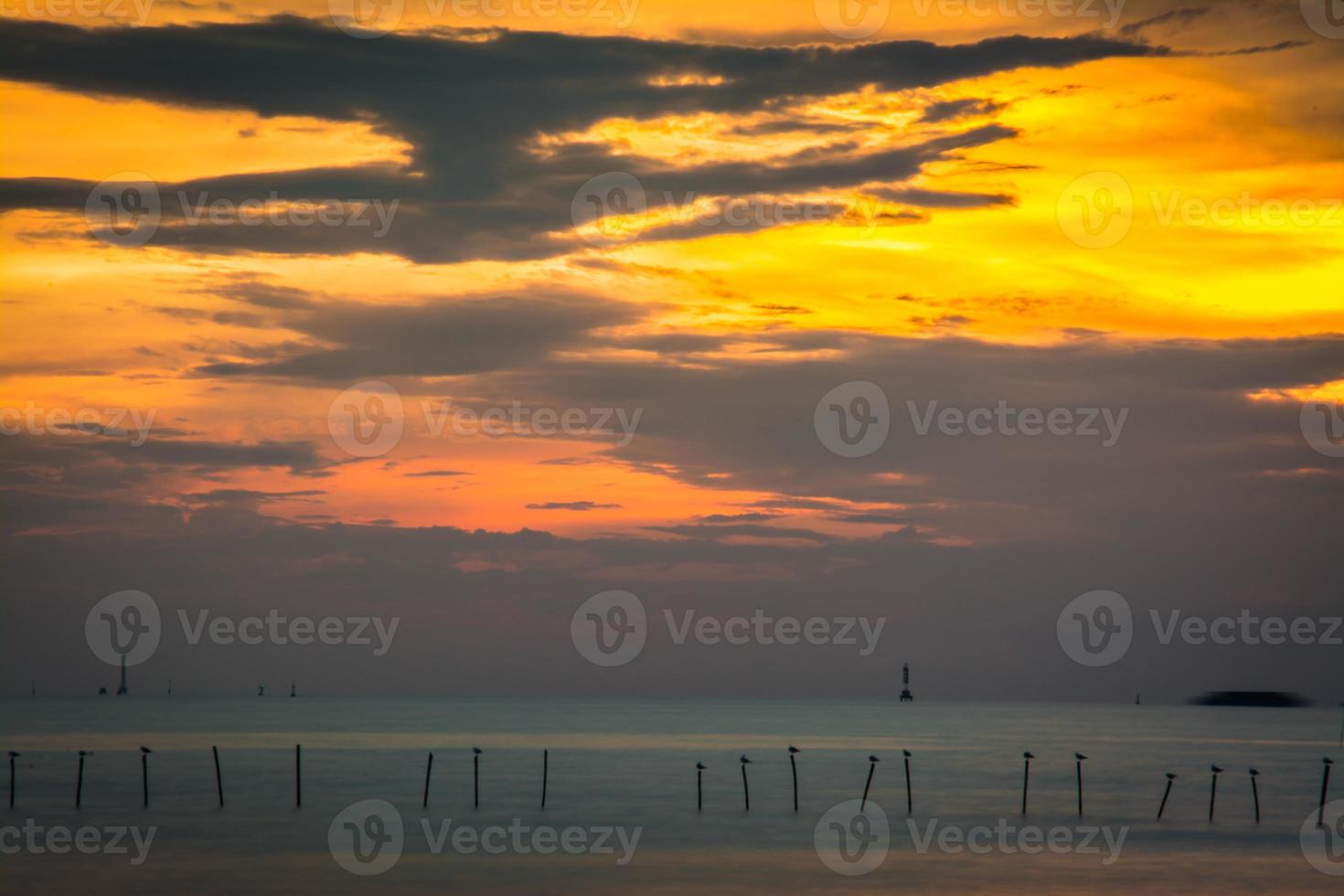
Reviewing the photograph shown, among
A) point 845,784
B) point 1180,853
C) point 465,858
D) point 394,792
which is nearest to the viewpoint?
point 465,858

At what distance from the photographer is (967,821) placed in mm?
73688

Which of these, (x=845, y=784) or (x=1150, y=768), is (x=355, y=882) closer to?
(x=845, y=784)

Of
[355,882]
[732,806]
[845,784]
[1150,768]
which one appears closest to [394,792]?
[732,806]

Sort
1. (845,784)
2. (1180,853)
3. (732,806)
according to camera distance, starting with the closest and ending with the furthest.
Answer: (1180,853) < (732,806) < (845,784)

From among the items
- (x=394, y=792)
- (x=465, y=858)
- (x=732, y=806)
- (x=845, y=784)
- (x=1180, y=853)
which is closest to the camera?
(x=465, y=858)

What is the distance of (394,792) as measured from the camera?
289 ft

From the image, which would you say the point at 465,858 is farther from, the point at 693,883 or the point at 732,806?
the point at 732,806

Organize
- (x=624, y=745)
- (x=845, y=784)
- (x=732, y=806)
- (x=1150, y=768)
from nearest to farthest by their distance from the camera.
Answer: (x=732, y=806) → (x=845, y=784) → (x=1150, y=768) → (x=624, y=745)

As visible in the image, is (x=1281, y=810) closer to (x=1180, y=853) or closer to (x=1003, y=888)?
(x=1180, y=853)

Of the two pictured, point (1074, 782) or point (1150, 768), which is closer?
point (1074, 782)

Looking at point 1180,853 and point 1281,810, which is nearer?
point 1180,853

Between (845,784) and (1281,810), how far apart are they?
95.5 feet

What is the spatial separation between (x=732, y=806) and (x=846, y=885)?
98.4 ft

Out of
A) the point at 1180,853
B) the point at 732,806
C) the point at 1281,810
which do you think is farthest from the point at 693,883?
the point at 1281,810
